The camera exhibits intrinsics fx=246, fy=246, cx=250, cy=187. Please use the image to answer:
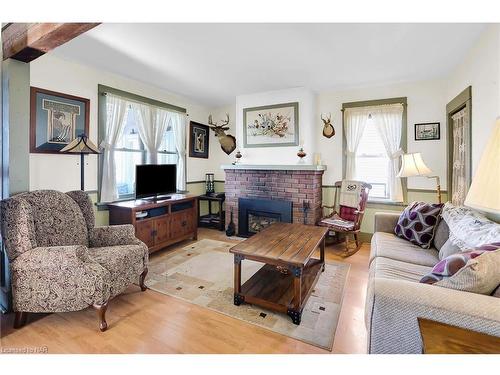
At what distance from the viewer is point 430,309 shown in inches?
43.0

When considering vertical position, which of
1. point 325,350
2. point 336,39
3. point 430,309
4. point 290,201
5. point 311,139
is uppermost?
point 336,39

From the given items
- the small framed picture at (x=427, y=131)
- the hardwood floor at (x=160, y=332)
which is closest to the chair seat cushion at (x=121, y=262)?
the hardwood floor at (x=160, y=332)

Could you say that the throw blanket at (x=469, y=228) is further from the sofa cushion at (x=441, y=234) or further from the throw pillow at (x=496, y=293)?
the throw pillow at (x=496, y=293)

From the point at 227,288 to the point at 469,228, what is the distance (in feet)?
6.90

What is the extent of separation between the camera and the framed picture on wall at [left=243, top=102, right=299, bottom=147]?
4078 millimetres

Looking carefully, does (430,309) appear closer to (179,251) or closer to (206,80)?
(179,251)

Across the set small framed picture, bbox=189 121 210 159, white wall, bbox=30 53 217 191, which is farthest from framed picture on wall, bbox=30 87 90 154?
small framed picture, bbox=189 121 210 159

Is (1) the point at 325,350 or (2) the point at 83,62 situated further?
(2) the point at 83,62

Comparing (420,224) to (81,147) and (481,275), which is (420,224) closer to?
(481,275)

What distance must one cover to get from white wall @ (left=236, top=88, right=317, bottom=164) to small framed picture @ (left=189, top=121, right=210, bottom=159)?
92cm

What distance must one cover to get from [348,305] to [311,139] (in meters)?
2.65

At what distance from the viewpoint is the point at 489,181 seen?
989mm

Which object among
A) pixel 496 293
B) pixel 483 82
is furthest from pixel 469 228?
pixel 483 82
